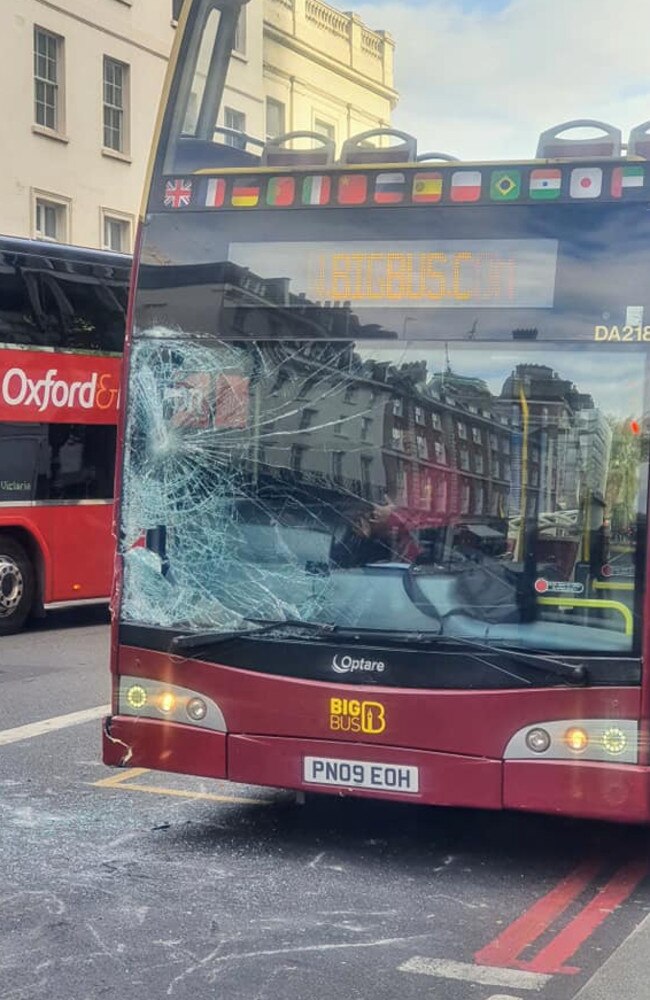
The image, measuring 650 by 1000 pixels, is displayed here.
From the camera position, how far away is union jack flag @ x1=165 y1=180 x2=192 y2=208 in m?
7.19

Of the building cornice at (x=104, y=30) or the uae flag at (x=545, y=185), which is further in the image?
the building cornice at (x=104, y=30)

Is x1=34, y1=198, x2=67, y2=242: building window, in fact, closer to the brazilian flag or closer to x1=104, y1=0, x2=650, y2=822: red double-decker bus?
x1=104, y1=0, x2=650, y2=822: red double-decker bus

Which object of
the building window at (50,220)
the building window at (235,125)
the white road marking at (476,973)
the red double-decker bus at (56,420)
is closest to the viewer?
the white road marking at (476,973)

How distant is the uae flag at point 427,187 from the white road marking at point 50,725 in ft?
15.7

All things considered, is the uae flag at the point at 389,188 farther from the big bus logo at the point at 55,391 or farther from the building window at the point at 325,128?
the big bus logo at the point at 55,391

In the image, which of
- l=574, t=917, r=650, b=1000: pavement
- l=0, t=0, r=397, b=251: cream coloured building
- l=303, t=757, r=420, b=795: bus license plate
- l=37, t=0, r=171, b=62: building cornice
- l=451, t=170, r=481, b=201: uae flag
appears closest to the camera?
l=574, t=917, r=650, b=1000: pavement

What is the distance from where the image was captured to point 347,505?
6.74m

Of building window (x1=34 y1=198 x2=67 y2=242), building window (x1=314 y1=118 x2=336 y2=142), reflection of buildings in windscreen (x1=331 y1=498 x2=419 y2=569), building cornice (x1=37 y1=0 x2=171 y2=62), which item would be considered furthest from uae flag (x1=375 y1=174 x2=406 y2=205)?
building cornice (x1=37 y1=0 x2=171 y2=62)

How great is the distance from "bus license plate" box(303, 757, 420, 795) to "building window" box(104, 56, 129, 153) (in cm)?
2559

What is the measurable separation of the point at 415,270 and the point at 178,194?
121 cm

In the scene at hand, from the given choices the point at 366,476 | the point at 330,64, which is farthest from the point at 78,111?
the point at 366,476

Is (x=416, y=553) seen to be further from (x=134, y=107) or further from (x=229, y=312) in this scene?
(x=134, y=107)

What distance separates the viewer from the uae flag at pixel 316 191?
22.9 feet

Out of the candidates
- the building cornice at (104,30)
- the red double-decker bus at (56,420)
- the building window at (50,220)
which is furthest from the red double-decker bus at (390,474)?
the building cornice at (104,30)
